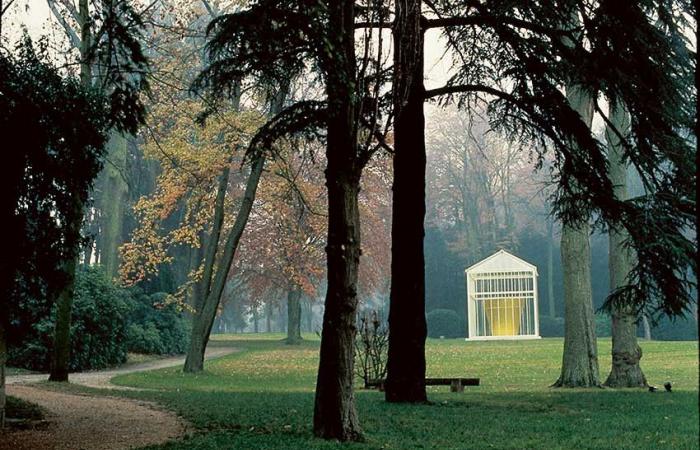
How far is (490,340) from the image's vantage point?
3762 centimetres

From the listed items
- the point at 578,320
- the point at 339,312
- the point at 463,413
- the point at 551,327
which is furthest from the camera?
the point at 551,327

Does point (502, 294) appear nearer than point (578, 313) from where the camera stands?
No

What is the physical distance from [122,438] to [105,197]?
23.1m

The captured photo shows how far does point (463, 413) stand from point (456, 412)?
122 mm

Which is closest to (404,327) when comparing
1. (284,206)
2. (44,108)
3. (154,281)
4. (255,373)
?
(44,108)

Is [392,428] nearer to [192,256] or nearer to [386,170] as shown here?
[386,170]

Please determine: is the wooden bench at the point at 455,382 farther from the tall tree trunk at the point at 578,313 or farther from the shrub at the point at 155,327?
the shrub at the point at 155,327

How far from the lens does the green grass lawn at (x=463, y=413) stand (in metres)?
8.62

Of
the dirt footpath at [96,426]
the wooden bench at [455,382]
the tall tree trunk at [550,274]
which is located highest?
the tall tree trunk at [550,274]

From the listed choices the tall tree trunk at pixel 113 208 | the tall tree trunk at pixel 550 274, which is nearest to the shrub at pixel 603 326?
the tall tree trunk at pixel 550 274

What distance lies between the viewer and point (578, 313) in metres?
17.0

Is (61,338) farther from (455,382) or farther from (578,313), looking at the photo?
(578,313)

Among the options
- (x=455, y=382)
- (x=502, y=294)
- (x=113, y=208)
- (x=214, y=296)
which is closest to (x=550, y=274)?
(x=502, y=294)

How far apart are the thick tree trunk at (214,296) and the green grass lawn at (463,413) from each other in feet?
1.49
